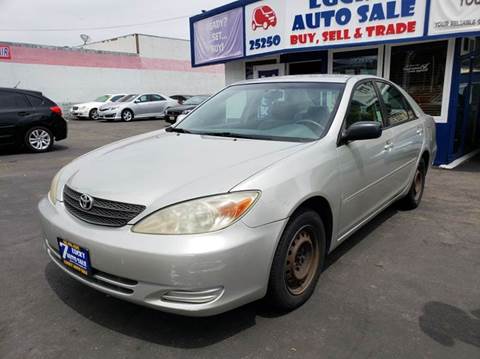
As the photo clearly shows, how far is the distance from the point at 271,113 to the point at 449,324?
6.83ft

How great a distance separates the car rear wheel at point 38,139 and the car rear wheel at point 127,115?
1055cm

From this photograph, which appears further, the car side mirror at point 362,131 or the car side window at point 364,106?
the car side window at point 364,106

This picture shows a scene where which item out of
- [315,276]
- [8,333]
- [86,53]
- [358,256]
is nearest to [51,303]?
[8,333]

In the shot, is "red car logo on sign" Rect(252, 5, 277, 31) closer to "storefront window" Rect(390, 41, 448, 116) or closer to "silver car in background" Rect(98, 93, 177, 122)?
"storefront window" Rect(390, 41, 448, 116)

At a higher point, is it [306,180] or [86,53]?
[86,53]

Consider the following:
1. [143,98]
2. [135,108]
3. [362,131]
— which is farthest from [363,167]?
[143,98]

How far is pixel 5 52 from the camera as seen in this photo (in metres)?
22.0

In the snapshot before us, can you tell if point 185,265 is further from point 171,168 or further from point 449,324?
point 449,324

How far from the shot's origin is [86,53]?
25.3 meters

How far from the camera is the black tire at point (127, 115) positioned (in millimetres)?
20609

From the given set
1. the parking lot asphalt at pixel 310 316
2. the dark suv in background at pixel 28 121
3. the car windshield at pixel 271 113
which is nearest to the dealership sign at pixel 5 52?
the dark suv in background at pixel 28 121

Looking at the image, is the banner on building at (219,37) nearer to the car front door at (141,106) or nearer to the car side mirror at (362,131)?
the car side mirror at (362,131)

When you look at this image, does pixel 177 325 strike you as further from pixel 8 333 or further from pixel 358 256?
pixel 358 256

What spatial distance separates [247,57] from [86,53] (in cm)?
1848
